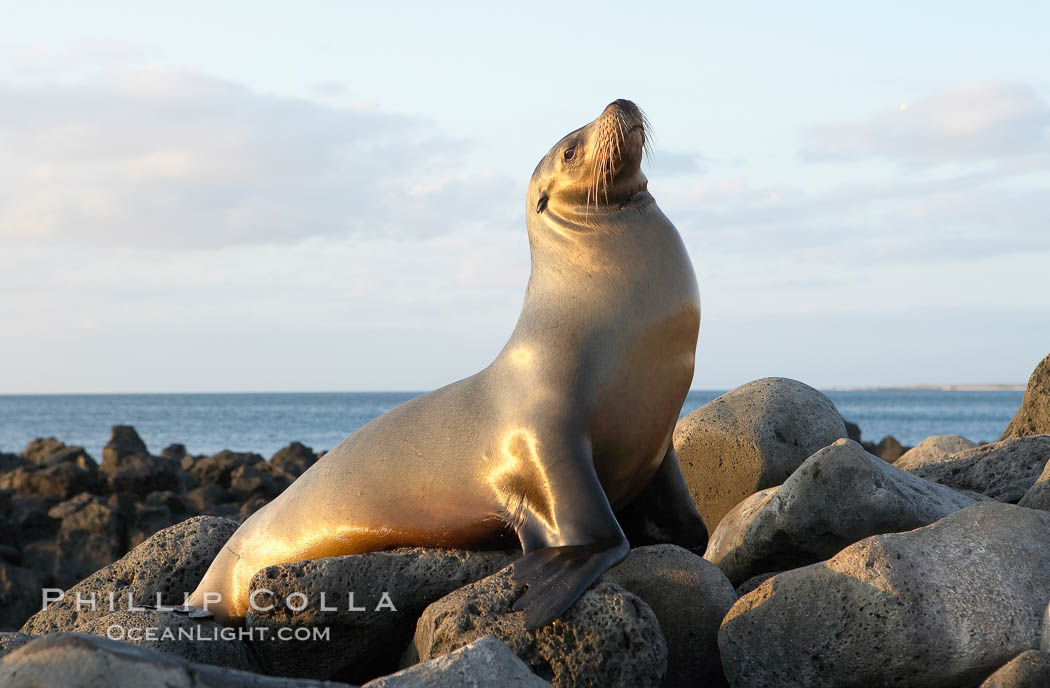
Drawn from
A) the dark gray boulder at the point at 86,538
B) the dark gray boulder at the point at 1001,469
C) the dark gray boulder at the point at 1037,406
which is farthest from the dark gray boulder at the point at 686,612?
the dark gray boulder at the point at 86,538

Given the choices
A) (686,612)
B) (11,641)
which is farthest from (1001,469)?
(11,641)

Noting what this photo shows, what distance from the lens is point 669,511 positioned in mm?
6145

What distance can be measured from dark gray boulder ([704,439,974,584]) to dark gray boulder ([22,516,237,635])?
3086 millimetres

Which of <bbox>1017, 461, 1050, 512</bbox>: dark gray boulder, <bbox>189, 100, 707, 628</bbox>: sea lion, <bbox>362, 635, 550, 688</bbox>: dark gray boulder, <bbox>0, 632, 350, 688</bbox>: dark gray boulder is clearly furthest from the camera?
<bbox>1017, 461, 1050, 512</bbox>: dark gray boulder

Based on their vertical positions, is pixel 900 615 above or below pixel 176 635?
above

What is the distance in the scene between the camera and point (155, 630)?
5.12 metres

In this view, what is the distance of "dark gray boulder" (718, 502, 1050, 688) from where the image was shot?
4.46 meters

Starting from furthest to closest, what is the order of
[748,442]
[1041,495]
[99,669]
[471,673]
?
[748,442] < [1041,495] < [471,673] < [99,669]

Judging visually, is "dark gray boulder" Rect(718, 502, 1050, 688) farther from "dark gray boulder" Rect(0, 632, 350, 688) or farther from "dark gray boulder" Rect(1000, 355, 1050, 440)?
"dark gray boulder" Rect(1000, 355, 1050, 440)

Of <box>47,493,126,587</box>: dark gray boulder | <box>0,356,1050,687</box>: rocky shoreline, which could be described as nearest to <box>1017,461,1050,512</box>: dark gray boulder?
<box>0,356,1050,687</box>: rocky shoreline

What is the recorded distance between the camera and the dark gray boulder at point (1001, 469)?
22.9ft

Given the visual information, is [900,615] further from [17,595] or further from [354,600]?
[17,595]

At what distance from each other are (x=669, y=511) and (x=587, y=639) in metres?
1.73

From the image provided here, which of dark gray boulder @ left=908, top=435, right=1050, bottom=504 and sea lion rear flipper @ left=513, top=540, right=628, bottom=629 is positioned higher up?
dark gray boulder @ left=908, top=435, right=1050, bottom=504
